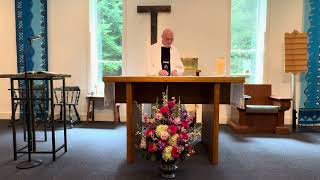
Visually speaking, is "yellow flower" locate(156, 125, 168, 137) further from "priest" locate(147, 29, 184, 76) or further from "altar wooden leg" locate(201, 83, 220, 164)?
"priest" locate(147, 29, 184, 76)

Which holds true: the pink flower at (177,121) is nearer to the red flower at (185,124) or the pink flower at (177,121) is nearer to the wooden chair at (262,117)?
the red flower at (185,124)

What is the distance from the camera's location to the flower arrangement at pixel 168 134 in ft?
7.79

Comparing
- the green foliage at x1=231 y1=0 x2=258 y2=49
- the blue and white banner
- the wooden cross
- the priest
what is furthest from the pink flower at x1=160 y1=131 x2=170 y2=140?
the blue and white banner

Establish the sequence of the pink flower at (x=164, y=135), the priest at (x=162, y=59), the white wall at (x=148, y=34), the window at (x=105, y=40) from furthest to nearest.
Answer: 1. the window at (x=105, y=40)
2. the white wall at (x=148, y=34)
3. the priest at (x=162, y=59)
4. the pink flower at (x=164, y=135)

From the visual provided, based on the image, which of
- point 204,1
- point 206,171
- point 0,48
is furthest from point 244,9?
point 0,48

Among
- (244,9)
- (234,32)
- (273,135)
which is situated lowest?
(273,135)

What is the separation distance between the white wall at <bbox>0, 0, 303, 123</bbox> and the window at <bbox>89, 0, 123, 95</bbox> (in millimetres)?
198

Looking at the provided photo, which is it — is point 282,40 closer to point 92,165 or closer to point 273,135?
point 273,135

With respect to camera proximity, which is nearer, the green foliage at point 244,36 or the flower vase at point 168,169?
the flower vase at point 168,169

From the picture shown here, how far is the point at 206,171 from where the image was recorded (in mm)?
2631

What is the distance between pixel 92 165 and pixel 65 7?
3605 millimetres

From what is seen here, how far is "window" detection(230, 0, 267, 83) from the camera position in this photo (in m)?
5.36

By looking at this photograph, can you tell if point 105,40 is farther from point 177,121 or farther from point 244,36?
point 177,121

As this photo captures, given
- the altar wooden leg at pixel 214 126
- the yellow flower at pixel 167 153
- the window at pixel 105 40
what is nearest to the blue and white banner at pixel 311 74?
the altar wooden leg at pixel 214 126
